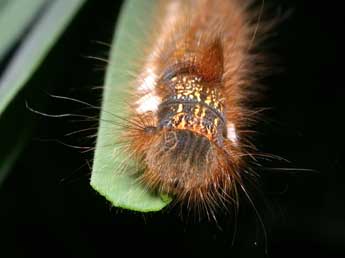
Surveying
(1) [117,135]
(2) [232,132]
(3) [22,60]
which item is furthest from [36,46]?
(2) [232,132]

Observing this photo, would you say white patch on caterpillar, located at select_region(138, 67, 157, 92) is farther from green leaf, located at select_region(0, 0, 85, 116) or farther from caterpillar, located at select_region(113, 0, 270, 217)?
green leaf, located at select_region(0, 0, 85, 116)

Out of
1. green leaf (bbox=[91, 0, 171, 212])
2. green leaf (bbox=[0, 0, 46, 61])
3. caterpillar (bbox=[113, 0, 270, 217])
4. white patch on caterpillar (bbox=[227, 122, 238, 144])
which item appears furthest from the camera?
white patch on caterpillar (bbox=[227, 122, 238, 144])

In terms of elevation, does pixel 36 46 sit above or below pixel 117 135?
above

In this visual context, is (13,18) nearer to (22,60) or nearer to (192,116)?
(22,60)

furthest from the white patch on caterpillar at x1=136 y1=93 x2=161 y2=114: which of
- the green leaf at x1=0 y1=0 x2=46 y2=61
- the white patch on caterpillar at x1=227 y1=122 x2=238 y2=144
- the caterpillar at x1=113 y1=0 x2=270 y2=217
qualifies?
the green leaf at x1=0 y1=0 x2=46 y2=61

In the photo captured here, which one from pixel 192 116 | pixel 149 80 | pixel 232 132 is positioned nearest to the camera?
pixel 192 116

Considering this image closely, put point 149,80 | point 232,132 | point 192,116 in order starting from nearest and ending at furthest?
point 192,116, point 232,132, point 149,80

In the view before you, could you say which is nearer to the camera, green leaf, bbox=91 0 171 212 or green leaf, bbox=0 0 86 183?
green leaf, bbox=91 0 171 212

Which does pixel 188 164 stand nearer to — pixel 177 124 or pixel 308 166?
pixel 177 124

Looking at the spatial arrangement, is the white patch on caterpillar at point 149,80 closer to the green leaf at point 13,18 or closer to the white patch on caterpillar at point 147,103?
the white patch on caterpillar at point 147,103
